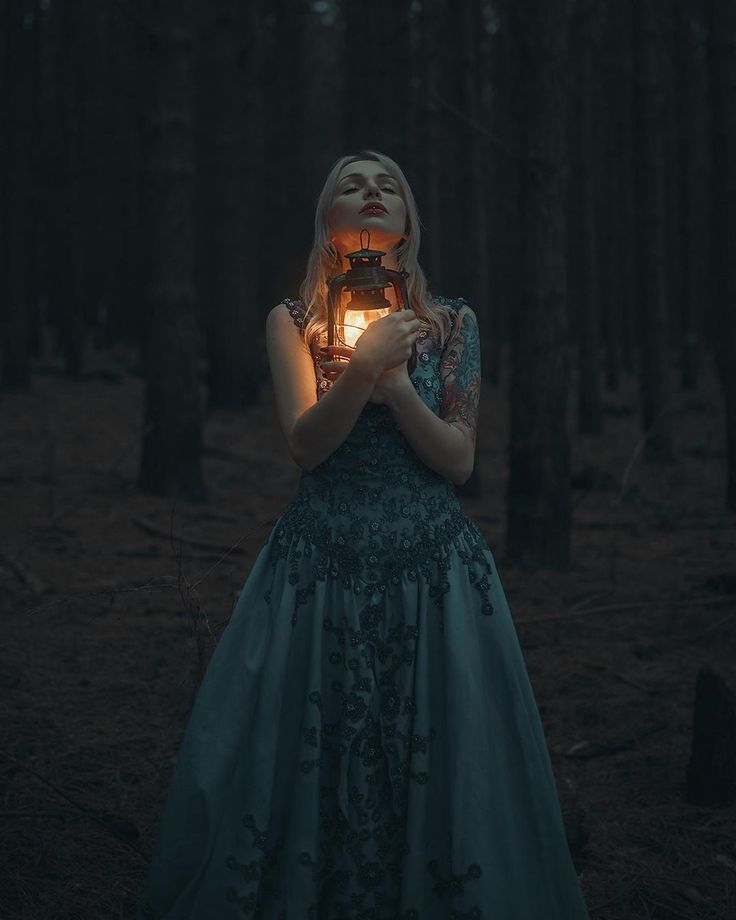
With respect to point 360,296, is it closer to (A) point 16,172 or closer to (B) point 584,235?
(B) point 584,235

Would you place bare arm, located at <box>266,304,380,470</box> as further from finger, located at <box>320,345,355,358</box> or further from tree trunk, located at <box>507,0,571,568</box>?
tree trunk, located at <box>507,0,571,568</box>

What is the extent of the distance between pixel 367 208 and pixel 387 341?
1.52 ft

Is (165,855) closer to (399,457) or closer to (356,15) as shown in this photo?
(399,457)

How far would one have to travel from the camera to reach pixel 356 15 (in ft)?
47.1

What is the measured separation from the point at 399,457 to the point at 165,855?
1228 millimetres

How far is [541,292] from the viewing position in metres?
6.41

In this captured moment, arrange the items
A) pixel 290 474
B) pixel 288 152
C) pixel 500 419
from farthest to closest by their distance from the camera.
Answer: pixel 288 152 < pixel 500 419 < pixel 290 474

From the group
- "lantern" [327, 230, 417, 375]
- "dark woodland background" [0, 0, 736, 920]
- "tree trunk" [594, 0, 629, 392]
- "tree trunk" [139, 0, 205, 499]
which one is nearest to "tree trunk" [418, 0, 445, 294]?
"dark woodland background" [0, 0, 736, 920]

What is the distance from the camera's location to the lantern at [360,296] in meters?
2.58

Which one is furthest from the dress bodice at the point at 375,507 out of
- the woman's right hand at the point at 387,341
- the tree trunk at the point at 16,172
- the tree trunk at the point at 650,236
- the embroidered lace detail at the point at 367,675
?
the tree trunk at the point at 16,172

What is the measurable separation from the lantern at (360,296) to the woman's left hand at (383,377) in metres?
0.03

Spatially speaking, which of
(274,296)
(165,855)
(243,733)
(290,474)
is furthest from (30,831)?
(274,296)

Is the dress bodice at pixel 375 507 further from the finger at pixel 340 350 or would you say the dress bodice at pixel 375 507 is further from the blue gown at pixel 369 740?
the finger at pixel 340 350

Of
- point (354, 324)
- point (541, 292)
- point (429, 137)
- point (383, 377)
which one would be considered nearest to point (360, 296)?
point (354, 324)
